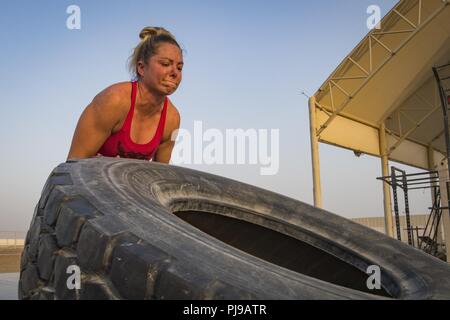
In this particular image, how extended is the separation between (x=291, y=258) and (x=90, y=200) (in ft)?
4.04

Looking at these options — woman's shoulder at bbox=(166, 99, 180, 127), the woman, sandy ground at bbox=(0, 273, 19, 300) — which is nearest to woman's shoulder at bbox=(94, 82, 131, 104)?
the woman

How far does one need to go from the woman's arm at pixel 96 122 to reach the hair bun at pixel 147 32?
0.46 m

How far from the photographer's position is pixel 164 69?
Answer: 239cm

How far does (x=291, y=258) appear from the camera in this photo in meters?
2.18

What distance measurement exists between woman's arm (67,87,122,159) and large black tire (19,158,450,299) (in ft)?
1.55

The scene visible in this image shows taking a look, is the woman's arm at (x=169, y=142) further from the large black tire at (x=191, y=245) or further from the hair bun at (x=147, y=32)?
the large black tire at (x=191, y=245)

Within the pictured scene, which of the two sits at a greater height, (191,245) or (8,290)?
(191,245)

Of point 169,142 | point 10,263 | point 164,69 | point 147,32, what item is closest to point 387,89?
point 10,263

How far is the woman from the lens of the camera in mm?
2299

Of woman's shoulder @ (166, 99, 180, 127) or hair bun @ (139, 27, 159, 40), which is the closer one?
hair bun @ (139, 27, 159, 40)

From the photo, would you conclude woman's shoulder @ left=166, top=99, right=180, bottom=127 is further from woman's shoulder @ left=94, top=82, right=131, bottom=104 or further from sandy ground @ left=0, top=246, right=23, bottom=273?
sandy ground @ left=0, top=246, right=23, bottom=273

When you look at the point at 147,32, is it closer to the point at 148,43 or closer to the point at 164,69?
the point at 148,43

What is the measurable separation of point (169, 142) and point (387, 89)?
40.7ft

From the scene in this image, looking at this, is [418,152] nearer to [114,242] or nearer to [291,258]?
[291,258]
